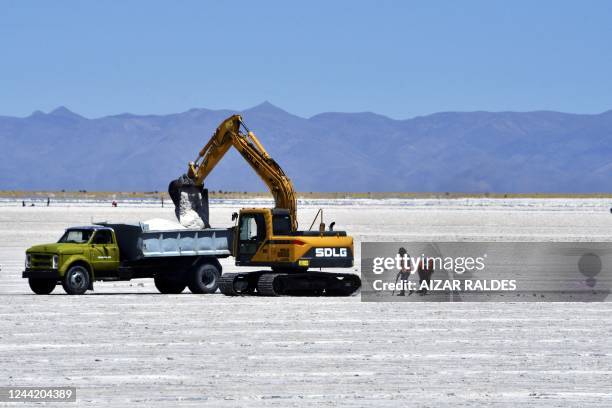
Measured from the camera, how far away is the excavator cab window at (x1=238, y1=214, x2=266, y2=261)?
94.8 ft

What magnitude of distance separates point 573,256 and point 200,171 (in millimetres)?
18144

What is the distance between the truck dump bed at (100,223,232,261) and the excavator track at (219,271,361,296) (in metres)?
1.37

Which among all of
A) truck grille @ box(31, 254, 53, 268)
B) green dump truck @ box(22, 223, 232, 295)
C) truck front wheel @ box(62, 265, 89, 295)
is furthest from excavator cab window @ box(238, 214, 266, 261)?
truck grille @ box(31, 254, 53, 268)

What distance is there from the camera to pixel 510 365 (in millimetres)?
16719

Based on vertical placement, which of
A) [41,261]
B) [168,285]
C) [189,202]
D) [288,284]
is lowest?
[168,285]

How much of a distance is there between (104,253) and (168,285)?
2.23 m

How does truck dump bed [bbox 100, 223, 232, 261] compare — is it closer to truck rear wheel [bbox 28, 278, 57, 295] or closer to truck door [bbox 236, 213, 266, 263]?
truck door [bbox 236, 213, 266, 263]

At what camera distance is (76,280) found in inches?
1143

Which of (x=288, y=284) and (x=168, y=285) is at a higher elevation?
(x=288, y=284)

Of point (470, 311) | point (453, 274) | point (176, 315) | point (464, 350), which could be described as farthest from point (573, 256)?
point (464, 350)

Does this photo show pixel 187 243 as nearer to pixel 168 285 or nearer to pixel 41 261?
pixel 168 285

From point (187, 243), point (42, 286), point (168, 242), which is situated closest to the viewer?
point (42, 286)

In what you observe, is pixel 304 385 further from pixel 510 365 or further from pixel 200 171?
pixel 200 171

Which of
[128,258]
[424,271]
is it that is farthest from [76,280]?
[424,271]
